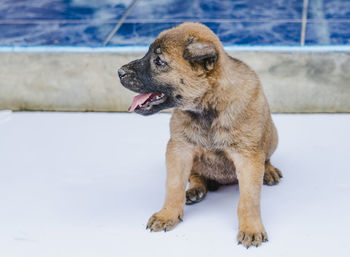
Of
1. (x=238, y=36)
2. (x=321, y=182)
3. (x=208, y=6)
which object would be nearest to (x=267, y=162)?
(x=321, y=182)

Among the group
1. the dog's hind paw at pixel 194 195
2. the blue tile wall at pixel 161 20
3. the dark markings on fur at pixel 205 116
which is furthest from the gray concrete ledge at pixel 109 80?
the dark markings on fur at pixel 205 116

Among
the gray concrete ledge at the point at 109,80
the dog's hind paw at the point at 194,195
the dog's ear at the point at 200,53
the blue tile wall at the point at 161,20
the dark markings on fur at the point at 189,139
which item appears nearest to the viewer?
the dog's ear at the point at 200,53

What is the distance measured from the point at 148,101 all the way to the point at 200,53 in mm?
380

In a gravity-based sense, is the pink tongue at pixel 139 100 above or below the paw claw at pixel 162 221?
above

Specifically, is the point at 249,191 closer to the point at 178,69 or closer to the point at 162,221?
the point at 162,221

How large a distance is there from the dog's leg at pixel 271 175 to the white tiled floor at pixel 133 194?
0.12 ft

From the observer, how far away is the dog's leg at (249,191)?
2643 mm

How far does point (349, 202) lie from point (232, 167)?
717mm

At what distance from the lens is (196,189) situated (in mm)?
3066

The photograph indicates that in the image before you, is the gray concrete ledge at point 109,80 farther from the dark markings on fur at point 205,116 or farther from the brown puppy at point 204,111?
the dark markings on fur at point 205,116

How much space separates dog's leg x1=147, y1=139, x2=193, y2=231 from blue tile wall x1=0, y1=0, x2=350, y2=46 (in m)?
2.08

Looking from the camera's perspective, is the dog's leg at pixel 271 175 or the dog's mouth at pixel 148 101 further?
the dog's leg at pixel 271 175

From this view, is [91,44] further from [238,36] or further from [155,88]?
[155,88]

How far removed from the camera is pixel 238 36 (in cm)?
482
